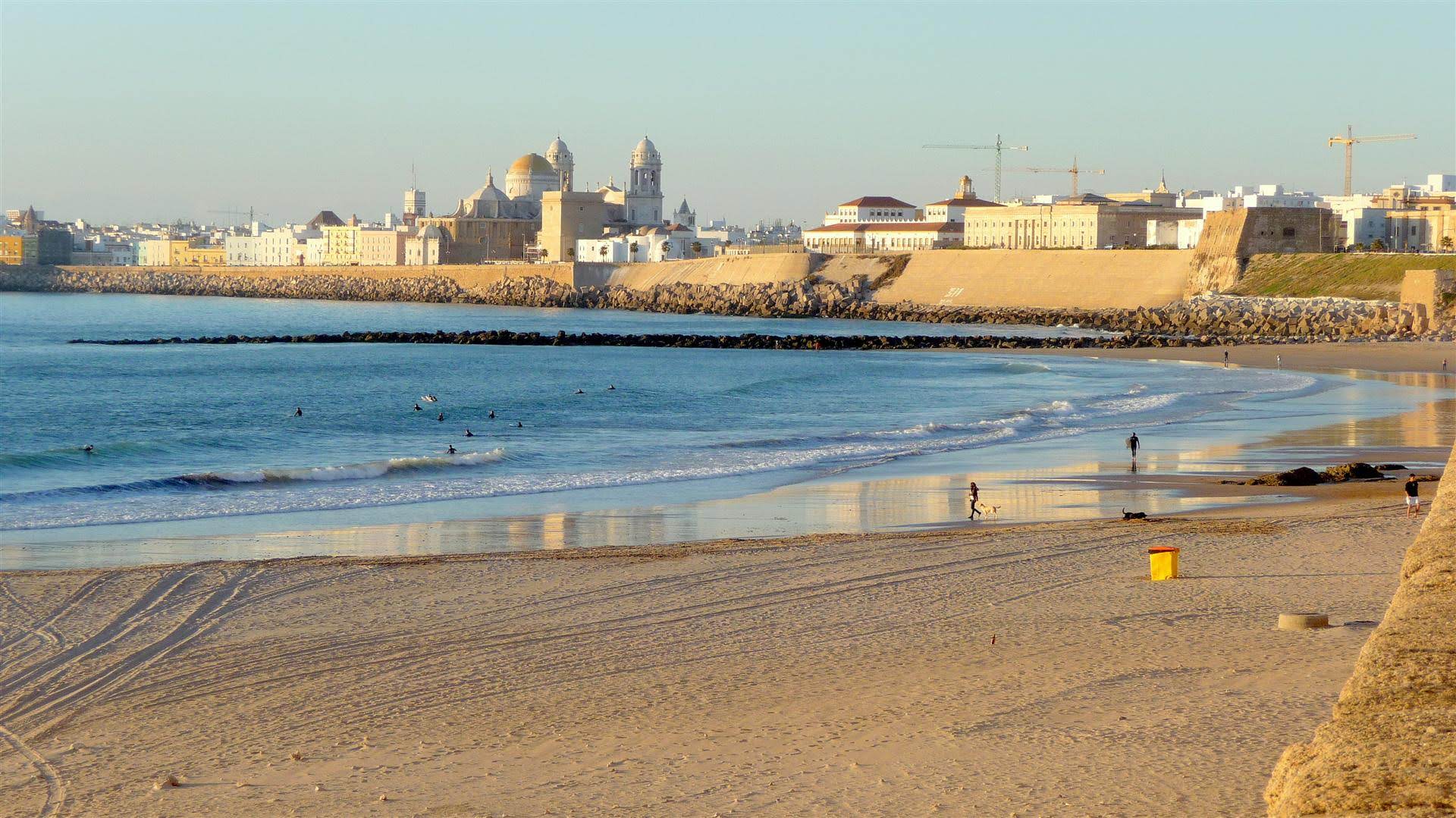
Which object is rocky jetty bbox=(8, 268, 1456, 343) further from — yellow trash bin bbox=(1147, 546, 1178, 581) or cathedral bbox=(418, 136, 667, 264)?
yellow trash bin bbox=(1147, 546, 1178, 581)

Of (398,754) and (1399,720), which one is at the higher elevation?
(1399,720)

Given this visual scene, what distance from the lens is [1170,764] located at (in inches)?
269

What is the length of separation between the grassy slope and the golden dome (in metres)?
85.5

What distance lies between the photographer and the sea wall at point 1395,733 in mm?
4043

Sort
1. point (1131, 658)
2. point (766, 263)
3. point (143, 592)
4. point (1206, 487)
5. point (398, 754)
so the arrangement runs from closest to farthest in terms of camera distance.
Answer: point (398, 754) < point (1131, 658) < point (143, 592) < point (1206, 487) < point (766, 263)

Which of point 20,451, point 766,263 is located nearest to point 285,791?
point 20,451

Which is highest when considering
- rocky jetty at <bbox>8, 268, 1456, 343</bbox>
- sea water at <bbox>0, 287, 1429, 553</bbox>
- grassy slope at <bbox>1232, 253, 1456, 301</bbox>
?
grassy slope at <bbox>1232, 253, 1456, 301</bbox>

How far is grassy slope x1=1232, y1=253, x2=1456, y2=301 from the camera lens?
59.6m

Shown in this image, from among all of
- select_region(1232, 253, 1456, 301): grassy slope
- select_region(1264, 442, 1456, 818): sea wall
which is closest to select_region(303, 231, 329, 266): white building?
select_region(1232, 253, 1456, 301): grassy slope

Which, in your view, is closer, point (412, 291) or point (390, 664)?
point (390, 664)

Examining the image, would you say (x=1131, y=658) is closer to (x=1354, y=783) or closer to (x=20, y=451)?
(x=1354, y=783)

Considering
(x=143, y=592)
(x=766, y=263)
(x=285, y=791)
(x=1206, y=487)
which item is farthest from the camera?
(x=766, y=263)

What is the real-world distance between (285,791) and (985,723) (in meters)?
3.46

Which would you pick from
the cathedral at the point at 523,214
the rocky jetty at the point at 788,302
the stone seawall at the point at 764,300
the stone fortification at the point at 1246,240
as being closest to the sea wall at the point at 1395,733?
the rocky jetty at the point at 788,302
